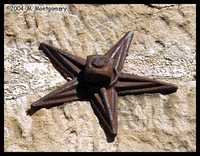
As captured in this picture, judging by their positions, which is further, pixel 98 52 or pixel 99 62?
pixel 98 52

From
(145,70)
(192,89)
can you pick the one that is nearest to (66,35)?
(145,70)

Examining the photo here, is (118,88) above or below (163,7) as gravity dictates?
below

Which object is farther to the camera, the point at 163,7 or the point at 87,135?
the point at 163,7

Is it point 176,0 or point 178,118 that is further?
point 176,0

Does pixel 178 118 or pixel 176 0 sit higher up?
pixel 176 0

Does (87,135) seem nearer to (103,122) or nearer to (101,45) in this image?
(103,122)

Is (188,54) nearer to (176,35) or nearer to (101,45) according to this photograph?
(176,35)
